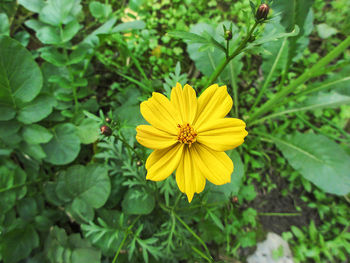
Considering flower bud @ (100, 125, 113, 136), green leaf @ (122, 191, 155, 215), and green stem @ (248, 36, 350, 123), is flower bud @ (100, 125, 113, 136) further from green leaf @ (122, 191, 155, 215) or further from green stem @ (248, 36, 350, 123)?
green stem @ (248, 36, 350, 123)

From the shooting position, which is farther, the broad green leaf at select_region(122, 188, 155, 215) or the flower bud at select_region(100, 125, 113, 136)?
the broad green leaf at select_region(122, 188, 155, 215)

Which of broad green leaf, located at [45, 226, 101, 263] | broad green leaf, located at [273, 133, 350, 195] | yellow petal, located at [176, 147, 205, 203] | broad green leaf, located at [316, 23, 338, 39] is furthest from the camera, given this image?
broad green leaf, located at [316, 23, 338, 39]

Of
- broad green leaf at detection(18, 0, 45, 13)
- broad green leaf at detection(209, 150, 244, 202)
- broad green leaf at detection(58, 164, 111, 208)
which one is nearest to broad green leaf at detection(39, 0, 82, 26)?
broad green leaf at detection(18, 0, 45, 13)

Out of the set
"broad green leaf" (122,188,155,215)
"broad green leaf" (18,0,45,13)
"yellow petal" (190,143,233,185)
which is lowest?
"broad green leaf" (122,188,155,215)

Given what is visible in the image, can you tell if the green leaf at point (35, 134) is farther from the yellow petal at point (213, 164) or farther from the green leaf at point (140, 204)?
the yellow petal at point (213, 164)

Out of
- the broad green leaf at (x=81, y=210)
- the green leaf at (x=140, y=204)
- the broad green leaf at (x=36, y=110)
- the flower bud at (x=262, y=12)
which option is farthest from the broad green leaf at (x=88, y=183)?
the flower bud at (x=262, y=12)

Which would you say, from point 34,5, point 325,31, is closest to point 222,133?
point 34,5

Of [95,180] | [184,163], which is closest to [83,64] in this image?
[95,180]

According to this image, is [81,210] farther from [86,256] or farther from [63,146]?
[63,146]
